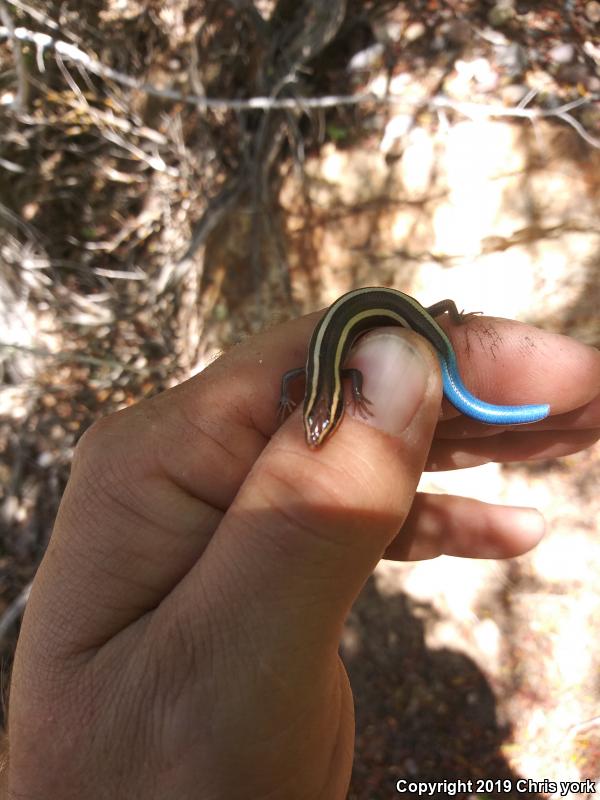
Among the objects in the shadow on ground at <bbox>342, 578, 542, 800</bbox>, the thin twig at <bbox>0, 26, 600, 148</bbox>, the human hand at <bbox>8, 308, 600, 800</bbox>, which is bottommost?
the shadow on ground at <bbox>342, 578, 542, 800</bbox>

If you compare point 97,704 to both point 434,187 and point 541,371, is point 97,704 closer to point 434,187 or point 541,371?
point 541,371

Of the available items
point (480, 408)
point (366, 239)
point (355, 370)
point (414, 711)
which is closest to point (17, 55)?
point (366, 239)

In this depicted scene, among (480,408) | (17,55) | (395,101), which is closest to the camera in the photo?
(480,408)

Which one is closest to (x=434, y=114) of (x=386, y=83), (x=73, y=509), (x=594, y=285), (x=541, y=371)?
(x=386, y=83)

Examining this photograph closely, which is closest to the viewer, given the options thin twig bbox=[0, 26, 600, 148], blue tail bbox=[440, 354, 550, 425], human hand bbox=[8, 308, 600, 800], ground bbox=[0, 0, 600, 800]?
human hand bbox=[8, 308, 600, 800]

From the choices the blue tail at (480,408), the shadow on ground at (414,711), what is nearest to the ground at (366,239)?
the shadow on ground at (414,711)

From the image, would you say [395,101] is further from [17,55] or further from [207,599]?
[207,599]

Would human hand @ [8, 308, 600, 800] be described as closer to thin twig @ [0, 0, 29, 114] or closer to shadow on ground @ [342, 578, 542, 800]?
shadow on ground @ [342, 578, 542, 800]

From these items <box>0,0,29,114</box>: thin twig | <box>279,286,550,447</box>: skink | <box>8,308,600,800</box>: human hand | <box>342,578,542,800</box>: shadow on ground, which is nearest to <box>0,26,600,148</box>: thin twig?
<box>0,0,29,114</box>: thin twig
